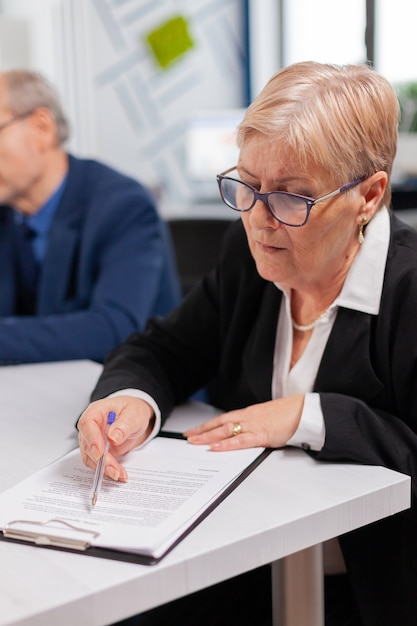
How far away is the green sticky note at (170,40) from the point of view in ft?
17.7

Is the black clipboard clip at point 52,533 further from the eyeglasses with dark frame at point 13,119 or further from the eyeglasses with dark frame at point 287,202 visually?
the eyeglasses with dark frame at point 13,119

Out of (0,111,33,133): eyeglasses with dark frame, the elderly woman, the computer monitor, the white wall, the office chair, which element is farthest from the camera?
the white wall

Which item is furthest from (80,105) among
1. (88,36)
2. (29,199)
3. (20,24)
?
(29,199)

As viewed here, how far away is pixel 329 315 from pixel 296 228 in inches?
6.7

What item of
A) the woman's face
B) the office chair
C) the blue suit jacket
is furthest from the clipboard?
the office chair

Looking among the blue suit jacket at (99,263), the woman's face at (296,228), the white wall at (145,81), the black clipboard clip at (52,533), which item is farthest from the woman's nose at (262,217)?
the white wall at (145,81)

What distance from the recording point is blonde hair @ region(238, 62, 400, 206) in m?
1.08

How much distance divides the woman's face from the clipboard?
1.36ft

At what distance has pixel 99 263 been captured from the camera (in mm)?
1969

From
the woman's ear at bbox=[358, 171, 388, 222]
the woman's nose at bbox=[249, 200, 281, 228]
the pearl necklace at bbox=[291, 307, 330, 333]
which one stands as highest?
the woman's ear at bbox=[358, 171, 388, 222]

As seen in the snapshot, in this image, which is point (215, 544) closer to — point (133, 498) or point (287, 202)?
point (133, 498)

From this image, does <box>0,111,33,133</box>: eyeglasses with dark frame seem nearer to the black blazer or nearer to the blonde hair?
the black blazer

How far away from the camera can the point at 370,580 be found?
1101 mm

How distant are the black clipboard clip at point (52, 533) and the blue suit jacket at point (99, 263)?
91 cm
